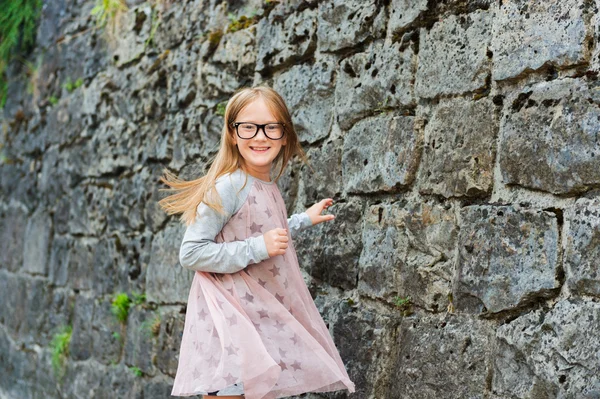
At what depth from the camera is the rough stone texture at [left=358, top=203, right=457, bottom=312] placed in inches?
97.0

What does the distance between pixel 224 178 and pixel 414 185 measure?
2.12ft

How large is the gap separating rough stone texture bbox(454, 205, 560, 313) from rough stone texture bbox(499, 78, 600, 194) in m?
0.10

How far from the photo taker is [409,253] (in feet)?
8.49

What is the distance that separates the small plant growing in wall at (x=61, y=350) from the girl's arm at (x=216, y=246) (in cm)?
308

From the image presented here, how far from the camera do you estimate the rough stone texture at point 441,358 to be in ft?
7.50

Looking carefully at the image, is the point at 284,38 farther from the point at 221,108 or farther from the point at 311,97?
the point at 221,108

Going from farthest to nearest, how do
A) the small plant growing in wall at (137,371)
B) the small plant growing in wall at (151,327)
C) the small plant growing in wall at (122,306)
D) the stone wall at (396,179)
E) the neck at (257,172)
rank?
1. the small plant growing in wall at (122,306)
2. the small plant growing in wall at (137,371)
3. the small plant growing in wall at (151,327)
4. the neck at (257,172)
5. the stone wall at (396,179)

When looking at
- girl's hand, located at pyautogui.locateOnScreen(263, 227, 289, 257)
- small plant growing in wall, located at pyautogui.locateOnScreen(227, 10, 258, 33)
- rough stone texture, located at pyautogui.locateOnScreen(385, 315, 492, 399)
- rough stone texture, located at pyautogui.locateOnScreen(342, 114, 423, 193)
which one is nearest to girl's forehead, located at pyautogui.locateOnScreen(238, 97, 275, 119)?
girl's hand, located at pyautogui.locateOnScreen(263, 227, 289, 257)

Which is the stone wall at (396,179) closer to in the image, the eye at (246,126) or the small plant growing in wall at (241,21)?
the small plant growing in wall at (241,21)

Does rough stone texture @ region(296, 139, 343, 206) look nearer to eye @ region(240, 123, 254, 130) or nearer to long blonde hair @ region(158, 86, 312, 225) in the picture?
long blonde hair @ region(158, 86, 312, 225)

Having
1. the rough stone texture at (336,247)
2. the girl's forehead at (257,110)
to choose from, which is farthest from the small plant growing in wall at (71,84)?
the girl's forehead at (257,110)

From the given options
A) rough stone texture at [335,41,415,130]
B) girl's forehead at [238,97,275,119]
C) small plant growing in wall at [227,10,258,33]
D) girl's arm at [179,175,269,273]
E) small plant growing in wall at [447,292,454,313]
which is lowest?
small plant growing in wall at [447,292,454,313]

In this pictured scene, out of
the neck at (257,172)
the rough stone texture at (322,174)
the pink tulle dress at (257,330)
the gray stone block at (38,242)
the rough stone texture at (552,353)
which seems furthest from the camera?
the gray stone block at (38,242)

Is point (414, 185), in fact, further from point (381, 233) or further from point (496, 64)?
point (496, 64)
